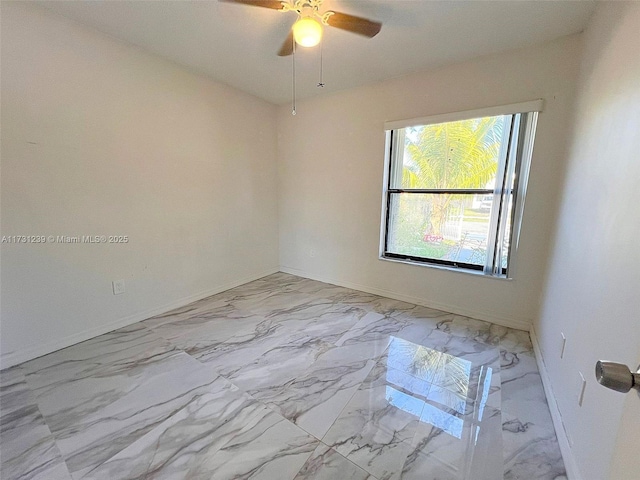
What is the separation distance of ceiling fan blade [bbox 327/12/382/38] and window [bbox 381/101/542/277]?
1.21 m

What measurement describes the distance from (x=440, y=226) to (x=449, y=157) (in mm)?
710

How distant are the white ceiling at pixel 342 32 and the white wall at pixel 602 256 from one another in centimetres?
45

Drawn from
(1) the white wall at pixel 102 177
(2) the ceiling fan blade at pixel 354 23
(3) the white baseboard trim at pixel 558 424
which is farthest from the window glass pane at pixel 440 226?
(1) the white wall at pixel 102 177

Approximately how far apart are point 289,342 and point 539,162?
259 cm

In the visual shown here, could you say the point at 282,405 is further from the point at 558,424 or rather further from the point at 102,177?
the point at 102,177

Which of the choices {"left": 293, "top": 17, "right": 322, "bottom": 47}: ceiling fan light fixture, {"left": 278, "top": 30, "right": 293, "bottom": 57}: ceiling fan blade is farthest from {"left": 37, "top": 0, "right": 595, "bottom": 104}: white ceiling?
{"left": 293, "top": 17, "right": 322, "bottom": 47}: ceiling fan light fixture

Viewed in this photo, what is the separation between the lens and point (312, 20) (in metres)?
1.55

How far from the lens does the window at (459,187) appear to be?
2326mm

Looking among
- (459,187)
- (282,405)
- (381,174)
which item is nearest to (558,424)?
(282,405)

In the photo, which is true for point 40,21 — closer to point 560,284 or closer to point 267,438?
point 267,438

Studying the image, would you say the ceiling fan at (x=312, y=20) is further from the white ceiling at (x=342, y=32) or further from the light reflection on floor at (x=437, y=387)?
the light reflection on floor at (x=437, y=387)

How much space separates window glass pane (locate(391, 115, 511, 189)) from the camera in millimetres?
2449

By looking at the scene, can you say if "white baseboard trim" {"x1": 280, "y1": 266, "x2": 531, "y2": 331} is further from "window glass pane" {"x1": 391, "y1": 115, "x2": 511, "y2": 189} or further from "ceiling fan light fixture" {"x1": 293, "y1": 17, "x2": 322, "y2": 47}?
"ceiling fan light fixture" {"x1": 293, "y1": 17, "x2": 322, "y2": 47}

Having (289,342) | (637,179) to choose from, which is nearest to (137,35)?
(289,342)
